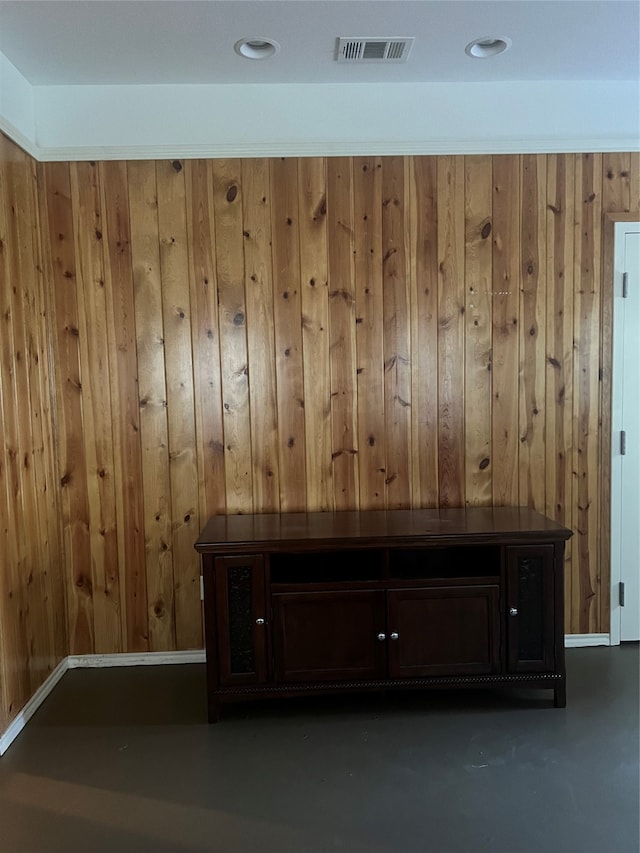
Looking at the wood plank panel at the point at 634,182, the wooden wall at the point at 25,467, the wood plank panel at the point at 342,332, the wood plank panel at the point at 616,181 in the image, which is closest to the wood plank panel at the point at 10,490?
the wooden wall at the point at 25,467

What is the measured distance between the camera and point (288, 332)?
3.00m

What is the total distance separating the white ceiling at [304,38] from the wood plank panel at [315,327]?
496mm

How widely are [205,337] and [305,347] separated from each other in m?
0.48

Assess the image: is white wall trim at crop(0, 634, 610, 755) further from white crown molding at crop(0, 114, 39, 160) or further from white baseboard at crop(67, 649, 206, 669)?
white crown molding at crop(0, 114, 39, 160)

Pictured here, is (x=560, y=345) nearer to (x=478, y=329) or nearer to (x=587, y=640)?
(x=478, y=329)

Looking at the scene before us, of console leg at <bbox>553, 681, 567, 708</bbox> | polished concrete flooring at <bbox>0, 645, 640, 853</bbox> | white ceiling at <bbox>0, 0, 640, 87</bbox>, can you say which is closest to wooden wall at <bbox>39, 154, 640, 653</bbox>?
white ceiling at <bbox>0, 0, 640, 87</bbox>

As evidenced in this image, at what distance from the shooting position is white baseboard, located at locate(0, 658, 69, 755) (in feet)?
7.90

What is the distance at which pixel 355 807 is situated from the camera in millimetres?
2025

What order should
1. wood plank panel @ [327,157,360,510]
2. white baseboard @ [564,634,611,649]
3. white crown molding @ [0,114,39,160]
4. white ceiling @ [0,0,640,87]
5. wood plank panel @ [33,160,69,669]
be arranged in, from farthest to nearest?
white baseboard @ [564,634,611,649] < wood plank panel @ [327,157,360,510] < wood plank panel @ [33,160,69,669] < white crown molding @ [0,114,39,160] < white ceiling @ [0,0,640,87]

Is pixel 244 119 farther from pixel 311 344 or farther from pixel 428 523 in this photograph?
pixel 428 523

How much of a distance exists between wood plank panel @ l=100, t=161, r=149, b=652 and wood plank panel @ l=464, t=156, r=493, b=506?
5.25ft

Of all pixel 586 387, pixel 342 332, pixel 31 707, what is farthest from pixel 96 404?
pixel 586 387

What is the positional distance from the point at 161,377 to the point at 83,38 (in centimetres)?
140

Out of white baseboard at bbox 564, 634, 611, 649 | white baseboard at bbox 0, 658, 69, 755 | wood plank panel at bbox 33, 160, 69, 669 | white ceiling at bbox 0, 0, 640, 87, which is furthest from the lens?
white baseboard at bbox 564, 634, 611, 649
